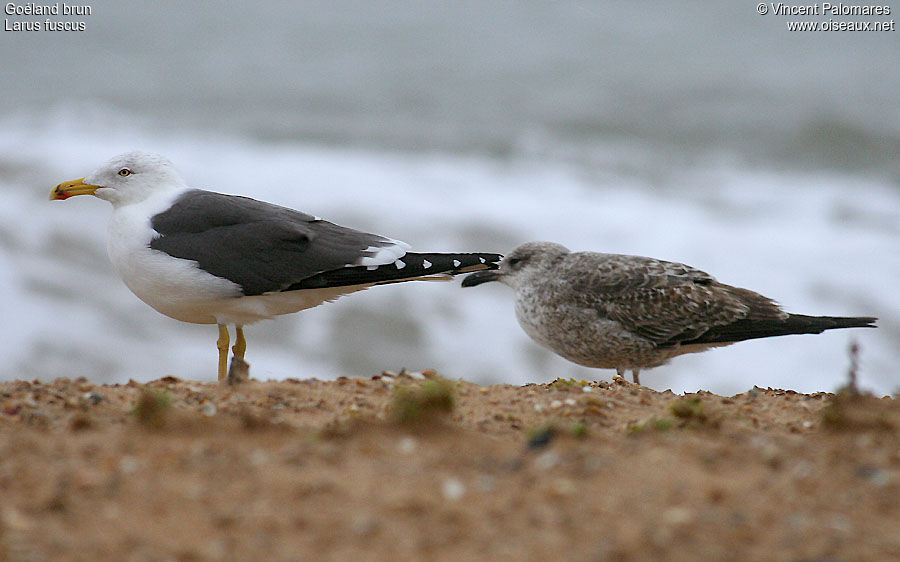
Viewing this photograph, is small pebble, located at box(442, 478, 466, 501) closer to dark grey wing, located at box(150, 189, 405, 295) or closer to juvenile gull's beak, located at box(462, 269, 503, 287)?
dark grey wing, located at box(150, 189, 405, 295)

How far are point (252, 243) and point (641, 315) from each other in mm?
2507

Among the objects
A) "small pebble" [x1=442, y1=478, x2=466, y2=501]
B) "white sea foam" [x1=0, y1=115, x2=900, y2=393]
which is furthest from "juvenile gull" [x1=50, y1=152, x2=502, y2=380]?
"white sea foam" [x1=0, y1=115, x2=900, y2=393]

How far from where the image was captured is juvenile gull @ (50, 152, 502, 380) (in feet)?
18.1

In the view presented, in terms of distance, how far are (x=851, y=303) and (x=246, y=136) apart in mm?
9394

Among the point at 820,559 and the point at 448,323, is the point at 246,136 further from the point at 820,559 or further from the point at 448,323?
the point at 820,559

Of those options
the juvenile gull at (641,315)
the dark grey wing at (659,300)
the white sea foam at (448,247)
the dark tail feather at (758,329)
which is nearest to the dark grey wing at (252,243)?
the juvenile gull at (641,315)

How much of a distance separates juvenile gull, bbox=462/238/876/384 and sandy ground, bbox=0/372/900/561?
8.09 ft

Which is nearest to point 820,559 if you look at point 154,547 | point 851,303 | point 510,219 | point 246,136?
point 154,547

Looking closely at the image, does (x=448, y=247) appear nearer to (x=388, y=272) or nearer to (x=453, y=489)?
(x=388, y=272)

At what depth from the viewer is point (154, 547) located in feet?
8.52

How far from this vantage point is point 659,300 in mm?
6445

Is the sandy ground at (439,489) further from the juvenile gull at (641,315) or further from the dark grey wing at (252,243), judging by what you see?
the juvenile gull at (641,315)

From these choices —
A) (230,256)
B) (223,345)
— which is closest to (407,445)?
(230,256)

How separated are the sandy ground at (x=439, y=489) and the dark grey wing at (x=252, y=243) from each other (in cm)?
171
